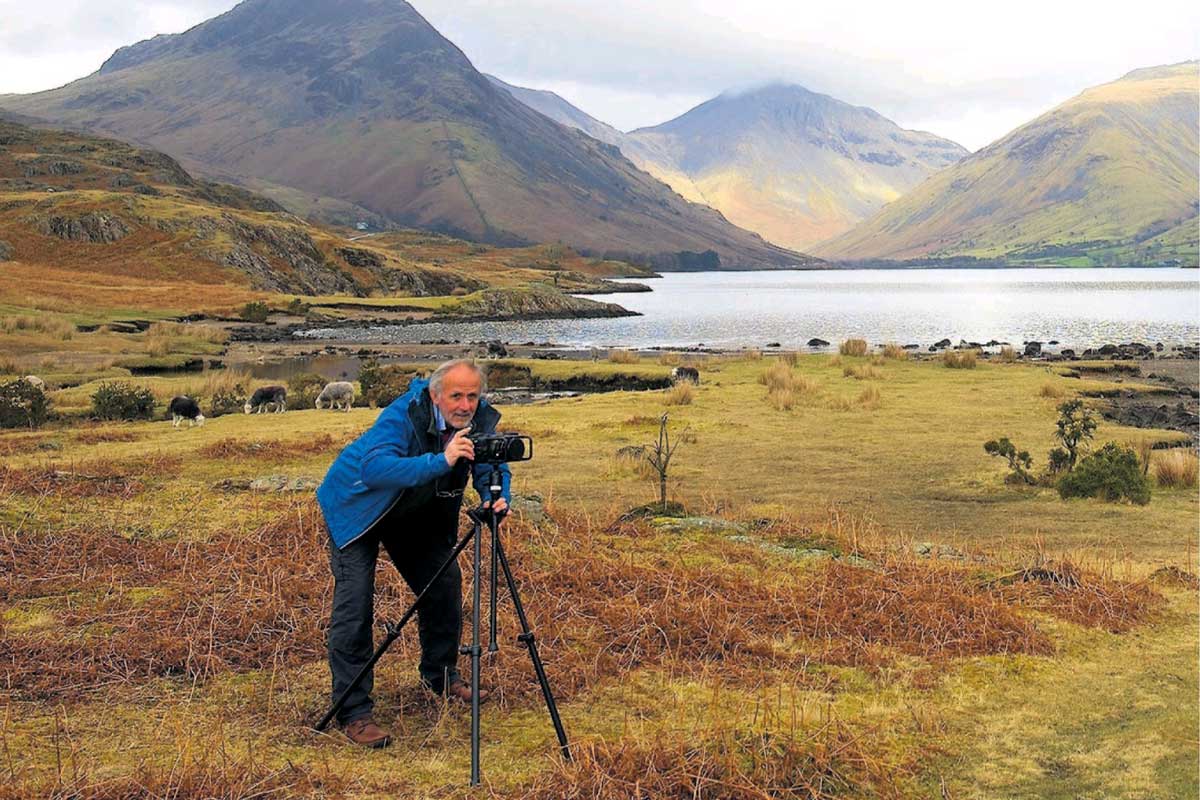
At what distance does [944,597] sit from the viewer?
346 inches

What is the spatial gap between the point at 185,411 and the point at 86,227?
83632mm

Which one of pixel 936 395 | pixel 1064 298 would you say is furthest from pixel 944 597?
pixel 1064 298

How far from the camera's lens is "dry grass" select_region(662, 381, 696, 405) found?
26.7 m

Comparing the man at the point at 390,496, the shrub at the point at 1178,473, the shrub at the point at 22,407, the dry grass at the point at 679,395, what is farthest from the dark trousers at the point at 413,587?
the dry grass at the point at 679,395

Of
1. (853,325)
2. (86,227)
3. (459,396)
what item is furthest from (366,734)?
(86,227)

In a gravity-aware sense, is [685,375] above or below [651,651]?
above

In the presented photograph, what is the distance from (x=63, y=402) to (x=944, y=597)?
2315 centimetres

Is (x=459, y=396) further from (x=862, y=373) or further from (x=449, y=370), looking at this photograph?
(x=862, y=373)

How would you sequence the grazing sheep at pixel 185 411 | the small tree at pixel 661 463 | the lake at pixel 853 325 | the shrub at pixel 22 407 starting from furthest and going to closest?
the lake at pixel 853 325 → the grazing sheep at pixel 185 411 → the shrub at pixel 22 407 → the small tree at pixel 661 463

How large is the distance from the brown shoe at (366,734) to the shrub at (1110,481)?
12.5 metres

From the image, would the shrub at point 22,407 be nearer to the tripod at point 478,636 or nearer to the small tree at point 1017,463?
the tripod at point 478,636

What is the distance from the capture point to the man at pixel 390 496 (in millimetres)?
5645

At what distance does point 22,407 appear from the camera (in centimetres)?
2088

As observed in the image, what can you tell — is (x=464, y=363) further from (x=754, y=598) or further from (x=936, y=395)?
(x=936, y=395)
